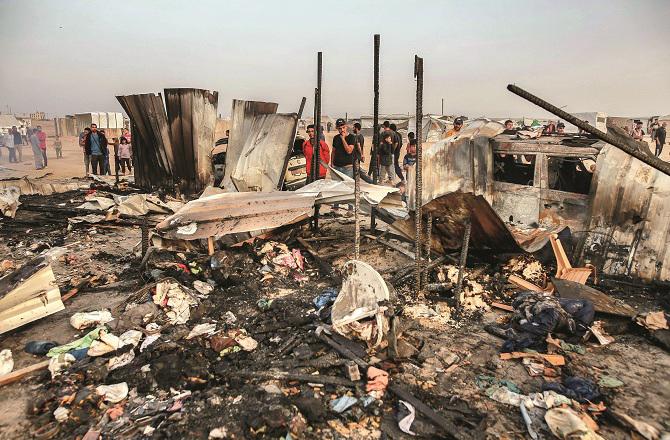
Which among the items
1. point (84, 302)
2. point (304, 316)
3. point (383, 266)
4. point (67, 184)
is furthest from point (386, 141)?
point (67, 184)

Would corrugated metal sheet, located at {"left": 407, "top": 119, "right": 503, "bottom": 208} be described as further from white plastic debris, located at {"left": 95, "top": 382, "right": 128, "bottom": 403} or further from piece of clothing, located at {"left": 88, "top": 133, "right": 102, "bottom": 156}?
piece of clothing, located at {"left": 88, "top": 133, "right": 102, "bottom": 156}

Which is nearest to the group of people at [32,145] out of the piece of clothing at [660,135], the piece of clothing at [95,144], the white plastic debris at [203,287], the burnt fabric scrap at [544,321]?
the piece of clothing at [95,144]

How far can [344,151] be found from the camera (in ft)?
31.5

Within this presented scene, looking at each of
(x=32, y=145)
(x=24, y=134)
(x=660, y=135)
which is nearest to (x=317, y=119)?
(x=660, y=135)

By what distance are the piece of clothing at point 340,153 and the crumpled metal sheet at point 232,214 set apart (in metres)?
3.40

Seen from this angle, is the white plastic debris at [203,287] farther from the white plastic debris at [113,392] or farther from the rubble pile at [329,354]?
the white plastic debris at [113,392]

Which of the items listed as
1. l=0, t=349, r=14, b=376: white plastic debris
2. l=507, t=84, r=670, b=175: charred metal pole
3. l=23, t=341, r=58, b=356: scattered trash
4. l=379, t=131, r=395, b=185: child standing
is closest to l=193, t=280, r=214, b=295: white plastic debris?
l=23, t=341, r=58, b=356: scattered trash

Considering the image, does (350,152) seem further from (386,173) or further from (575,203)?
(575,203)

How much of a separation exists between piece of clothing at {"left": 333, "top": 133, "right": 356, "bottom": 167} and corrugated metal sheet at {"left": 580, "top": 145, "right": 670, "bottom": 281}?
549cm

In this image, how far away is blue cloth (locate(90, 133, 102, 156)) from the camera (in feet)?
46.1

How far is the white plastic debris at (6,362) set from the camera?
3587 mm

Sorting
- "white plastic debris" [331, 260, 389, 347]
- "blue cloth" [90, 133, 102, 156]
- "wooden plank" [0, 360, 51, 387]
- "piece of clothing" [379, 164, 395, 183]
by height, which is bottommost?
"wooden plank" [0, 360, 51, 387]

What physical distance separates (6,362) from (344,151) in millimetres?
7581

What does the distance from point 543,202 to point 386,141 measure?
5867mm
